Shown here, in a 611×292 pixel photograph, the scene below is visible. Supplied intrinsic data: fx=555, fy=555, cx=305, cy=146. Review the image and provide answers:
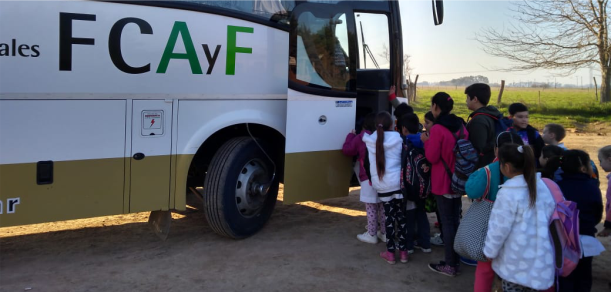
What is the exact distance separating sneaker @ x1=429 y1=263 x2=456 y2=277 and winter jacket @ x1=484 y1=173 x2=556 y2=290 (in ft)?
4.27

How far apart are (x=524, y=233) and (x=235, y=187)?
9.84 feet

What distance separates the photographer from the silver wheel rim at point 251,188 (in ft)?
19.3

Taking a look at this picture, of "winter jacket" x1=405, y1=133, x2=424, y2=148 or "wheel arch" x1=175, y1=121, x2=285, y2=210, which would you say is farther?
"wheel arch" x1=175, y1=121, x2=285, y2=210

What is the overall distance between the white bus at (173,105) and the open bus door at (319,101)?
0.05 ft

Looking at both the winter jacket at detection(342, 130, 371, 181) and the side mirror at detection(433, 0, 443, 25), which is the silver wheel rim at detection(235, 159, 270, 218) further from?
the side mirror at detection(433, 0, 443, 25)

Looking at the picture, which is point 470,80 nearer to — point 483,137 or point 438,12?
point 438,12

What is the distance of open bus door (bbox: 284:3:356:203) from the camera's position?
584cm

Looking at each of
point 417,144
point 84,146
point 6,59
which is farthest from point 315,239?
point 6,59

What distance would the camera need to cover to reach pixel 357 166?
20.7 ft

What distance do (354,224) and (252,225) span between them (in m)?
1.38

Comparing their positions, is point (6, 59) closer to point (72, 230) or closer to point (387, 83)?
point (72, 230)

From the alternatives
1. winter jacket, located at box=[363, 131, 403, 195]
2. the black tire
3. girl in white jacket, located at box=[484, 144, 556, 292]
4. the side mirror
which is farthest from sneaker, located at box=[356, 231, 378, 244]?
the side mirror

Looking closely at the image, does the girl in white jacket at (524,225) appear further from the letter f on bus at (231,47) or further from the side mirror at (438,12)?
the side mirror at (438,12)

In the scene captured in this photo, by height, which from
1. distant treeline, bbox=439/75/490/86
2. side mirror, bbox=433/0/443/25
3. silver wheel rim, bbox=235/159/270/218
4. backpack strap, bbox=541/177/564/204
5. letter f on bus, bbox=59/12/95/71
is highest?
distant treeline, bbox=439/75/490/86
